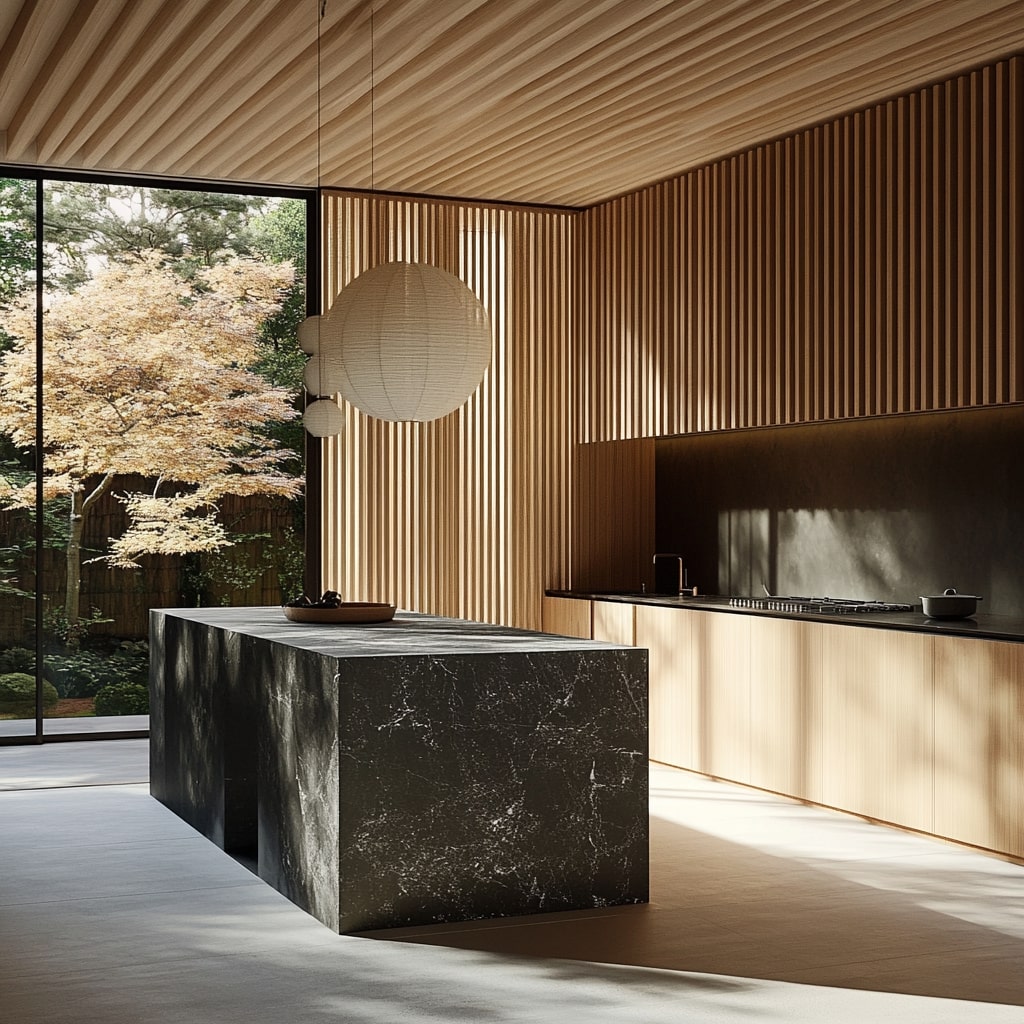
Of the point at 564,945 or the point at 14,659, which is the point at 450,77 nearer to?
the point at 564,945

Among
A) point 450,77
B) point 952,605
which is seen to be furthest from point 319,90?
point 952,605

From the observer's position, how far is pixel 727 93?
662 cm

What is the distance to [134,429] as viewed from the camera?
14016mm

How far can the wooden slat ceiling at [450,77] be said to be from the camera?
566 cm

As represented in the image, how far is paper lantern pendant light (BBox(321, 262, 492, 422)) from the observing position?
5406 millimetres

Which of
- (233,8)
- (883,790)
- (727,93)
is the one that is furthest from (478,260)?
(883,790)

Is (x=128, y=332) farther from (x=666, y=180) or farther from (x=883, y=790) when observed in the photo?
(x=883, y=790)

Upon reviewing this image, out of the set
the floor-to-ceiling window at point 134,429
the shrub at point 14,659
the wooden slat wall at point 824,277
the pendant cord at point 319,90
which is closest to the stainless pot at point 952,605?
the wooden slat wall at point 824,277

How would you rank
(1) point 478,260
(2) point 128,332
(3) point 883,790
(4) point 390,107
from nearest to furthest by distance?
(3) point 883,790
(4) point 390,107
(1) point 478,260
(2) point 128,332

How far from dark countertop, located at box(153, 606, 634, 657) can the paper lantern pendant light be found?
0.86 metres

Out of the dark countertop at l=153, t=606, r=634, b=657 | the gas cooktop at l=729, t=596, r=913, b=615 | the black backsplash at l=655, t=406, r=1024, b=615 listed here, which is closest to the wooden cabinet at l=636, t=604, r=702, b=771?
the gas cooktop at l=729, t=596, r=913, b=615

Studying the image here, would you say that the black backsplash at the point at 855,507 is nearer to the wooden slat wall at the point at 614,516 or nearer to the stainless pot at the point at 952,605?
the wooden slat wall at the point at 614,516

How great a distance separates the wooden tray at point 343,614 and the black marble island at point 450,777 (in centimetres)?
64

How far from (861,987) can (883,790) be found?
229cm
